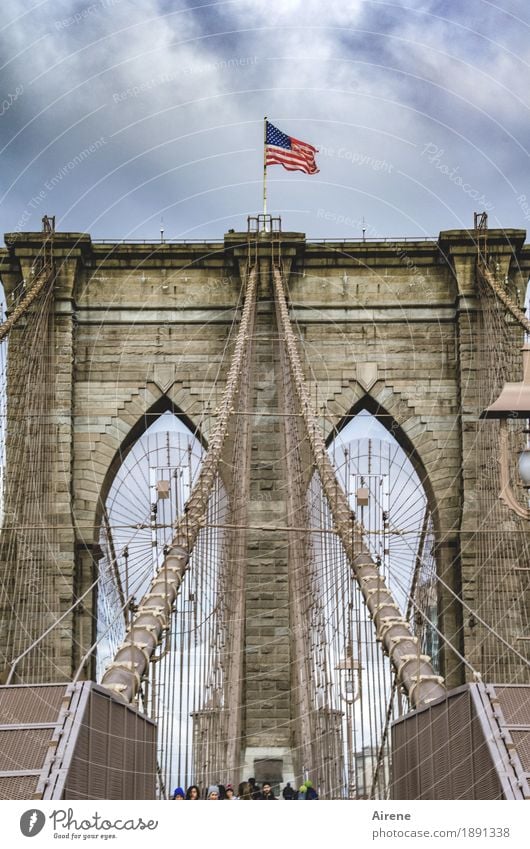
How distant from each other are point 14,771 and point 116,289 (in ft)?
62.9

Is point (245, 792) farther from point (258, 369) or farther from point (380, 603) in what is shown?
point (258, 369)

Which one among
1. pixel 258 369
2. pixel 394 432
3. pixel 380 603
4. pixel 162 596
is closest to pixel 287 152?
pixel 258 369

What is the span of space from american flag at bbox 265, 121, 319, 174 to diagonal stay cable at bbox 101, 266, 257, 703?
7698 mm

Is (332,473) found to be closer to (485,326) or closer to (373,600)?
(373,600)

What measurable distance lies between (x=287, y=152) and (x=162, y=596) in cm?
1543

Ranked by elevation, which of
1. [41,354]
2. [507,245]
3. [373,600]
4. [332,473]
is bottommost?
[373,600]

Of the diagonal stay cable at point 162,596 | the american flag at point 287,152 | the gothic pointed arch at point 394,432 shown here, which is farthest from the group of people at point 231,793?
the american flag at point 287,152

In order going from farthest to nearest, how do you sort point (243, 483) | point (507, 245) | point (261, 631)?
point (507, 245) → point (261, 631) → point (243, 483)

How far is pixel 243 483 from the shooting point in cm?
2339

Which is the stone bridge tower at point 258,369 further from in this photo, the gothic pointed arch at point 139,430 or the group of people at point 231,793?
the group of people at point 231,793

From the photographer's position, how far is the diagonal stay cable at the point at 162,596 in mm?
12688

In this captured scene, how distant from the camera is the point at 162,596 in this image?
→ 47.8 ft
